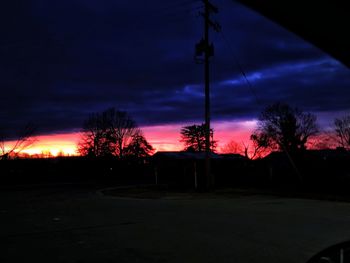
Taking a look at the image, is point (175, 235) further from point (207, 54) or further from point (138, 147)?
point (138, 147)

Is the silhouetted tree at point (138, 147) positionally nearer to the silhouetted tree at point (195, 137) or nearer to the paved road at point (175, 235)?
the silhouetted tree at point (195, 137)

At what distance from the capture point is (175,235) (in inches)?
403

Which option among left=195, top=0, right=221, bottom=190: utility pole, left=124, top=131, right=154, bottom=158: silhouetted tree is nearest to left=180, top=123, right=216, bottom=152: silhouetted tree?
left=124, top=131, right=154, bottom=158: silhouetted tree

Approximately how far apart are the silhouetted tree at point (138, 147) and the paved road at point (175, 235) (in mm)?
65053

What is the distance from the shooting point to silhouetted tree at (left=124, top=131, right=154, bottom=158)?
80938 mm

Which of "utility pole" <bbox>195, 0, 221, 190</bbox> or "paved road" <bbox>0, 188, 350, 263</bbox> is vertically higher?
"utility pole" <bbox>195, 0, 221, 190</bbox>

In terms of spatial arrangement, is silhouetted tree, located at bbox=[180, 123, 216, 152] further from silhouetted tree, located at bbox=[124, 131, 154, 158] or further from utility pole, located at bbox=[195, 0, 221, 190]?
utility pole, located at bbox=[195, 0, 221, 190]

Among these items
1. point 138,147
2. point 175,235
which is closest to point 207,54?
point 175,235

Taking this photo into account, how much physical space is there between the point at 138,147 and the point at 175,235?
7138 centimetres

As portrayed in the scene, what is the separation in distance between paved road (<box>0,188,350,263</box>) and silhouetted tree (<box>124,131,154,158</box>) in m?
65.1

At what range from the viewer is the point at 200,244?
9.02 metres

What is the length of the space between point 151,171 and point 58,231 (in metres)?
43.7

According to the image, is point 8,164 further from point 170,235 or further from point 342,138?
point 342,138

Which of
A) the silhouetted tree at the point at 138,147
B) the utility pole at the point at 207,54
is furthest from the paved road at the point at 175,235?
the silhouetted tree at the point at 138,147
